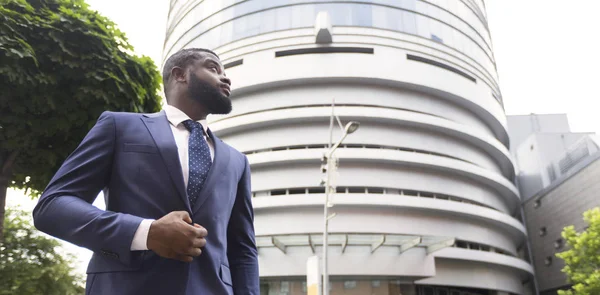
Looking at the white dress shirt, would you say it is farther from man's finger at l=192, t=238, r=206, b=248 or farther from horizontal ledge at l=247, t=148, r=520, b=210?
horizontal ledge at l=247, t=148, r=520, b=210

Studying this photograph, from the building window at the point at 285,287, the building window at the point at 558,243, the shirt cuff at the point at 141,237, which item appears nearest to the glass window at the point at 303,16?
the building window at the point at 285,287

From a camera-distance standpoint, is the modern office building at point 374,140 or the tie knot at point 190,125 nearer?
the tie knot at point 190,125

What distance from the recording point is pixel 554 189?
38.2 m

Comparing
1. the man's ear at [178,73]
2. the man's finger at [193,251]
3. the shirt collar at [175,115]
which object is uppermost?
the man's ear at [178,73]

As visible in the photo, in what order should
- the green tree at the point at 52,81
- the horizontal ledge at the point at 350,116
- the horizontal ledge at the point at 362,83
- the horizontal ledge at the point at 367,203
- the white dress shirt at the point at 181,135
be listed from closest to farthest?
the white dress shirt at the point at 181,135 → the green tree at the point at 52,81 → the horizontal ledge at the point at 367,203 → the horizontal ledge at the point at 350,116 → the horizontal ledge at the point at 362,83

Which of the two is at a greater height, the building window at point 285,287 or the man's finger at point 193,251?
the building window at point 285,287

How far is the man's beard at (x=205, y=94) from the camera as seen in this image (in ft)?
6.89

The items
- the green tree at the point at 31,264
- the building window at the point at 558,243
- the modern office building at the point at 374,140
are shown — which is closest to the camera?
the green tree at the point at 31,264

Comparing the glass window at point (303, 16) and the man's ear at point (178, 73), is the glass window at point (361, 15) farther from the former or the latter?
the man's ear at point (178, 73)

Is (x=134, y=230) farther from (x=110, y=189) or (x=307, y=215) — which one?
(x=307, y=215)

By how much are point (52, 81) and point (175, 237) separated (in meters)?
6.06

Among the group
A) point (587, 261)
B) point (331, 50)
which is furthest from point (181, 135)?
point (331, 50)

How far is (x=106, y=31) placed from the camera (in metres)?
7.15

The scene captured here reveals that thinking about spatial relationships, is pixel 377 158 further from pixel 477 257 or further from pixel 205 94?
pixel 205 94
